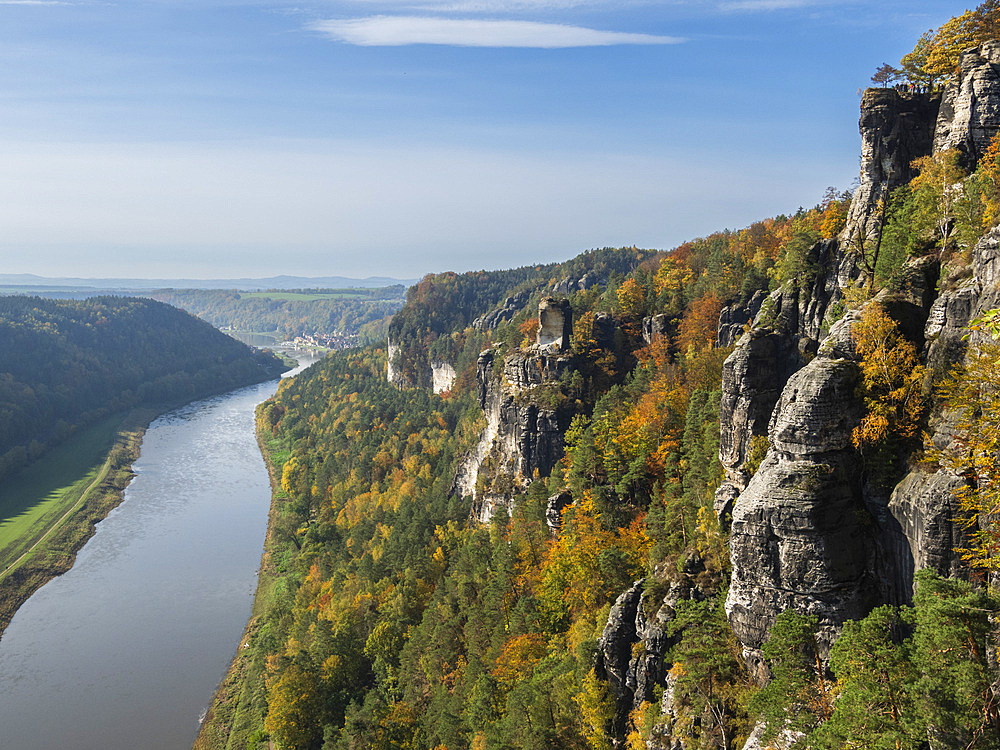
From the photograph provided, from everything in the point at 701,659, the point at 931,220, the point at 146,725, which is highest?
the point at 931,220

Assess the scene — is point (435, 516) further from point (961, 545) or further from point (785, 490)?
point (961, 545)

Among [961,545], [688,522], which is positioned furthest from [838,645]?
[688,522]

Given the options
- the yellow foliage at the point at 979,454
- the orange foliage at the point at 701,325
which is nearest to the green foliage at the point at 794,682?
the yellow foliage at the point at 979,454

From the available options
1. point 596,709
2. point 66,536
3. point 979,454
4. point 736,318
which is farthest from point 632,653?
point 66,536

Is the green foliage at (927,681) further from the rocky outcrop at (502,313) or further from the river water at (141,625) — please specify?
the rocky outcrop at (502,313)

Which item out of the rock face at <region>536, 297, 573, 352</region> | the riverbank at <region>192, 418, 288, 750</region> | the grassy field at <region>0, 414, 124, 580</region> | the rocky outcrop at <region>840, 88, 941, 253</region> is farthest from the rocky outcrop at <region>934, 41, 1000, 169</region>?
the grassy field at <region>0, 414, 124, 580</region>

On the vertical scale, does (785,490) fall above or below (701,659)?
above

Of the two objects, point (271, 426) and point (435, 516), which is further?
point (271, 426)
